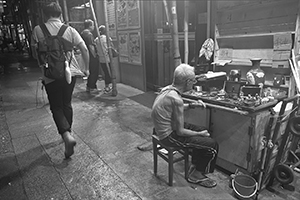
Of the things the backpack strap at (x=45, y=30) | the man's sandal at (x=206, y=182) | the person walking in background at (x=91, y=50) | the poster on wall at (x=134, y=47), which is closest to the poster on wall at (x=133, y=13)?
the poster on wall at (x=134, y=47)

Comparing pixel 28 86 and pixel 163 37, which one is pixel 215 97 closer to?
pixel 163 37

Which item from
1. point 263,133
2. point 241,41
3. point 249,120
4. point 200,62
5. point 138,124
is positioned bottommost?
point 138,124

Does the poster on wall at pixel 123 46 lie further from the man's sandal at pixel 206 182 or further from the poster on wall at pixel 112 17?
the man's sandal at pixel 206 182

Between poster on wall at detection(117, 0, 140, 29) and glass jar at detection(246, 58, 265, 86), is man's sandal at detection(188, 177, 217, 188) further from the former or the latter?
poster on wall at detection(117, 0, 140, 29)

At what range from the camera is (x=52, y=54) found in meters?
3.15

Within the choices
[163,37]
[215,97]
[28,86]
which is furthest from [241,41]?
[28,86]

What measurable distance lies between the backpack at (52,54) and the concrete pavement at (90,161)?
4.34 ft

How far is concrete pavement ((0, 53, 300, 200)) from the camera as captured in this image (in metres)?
2.73

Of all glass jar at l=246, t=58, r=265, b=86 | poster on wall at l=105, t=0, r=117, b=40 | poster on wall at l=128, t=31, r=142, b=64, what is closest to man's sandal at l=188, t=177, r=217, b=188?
glass jar at l=246, t=58, r=265, b=86

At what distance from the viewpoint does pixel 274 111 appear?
265cm

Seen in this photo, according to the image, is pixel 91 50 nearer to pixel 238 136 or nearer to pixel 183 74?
pixel 183 74

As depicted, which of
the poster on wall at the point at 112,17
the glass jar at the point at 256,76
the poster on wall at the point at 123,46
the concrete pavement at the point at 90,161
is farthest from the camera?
the poster on wall at the point at 112,17

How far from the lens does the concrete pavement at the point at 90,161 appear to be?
273 cm

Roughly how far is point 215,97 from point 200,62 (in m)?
1.40
